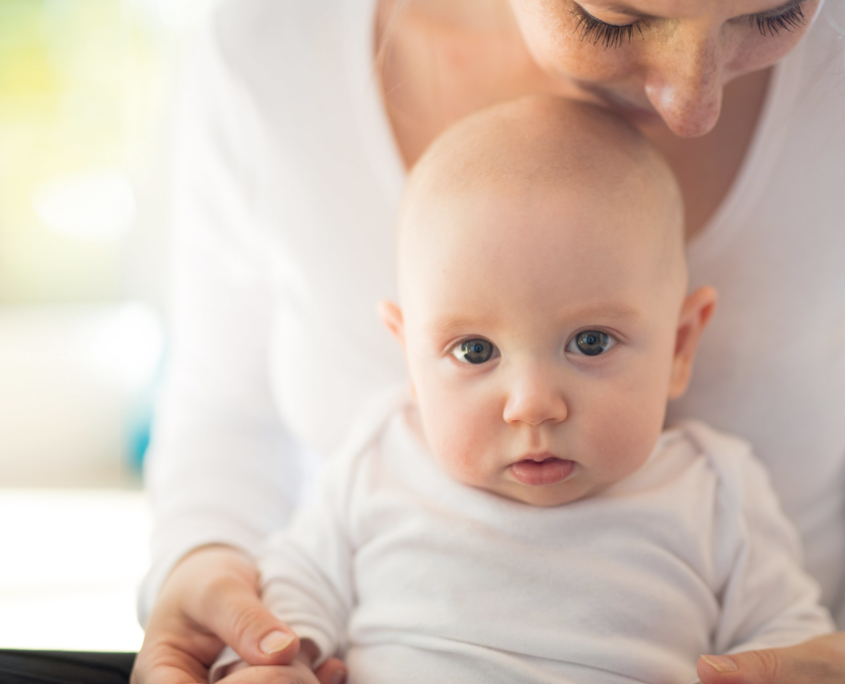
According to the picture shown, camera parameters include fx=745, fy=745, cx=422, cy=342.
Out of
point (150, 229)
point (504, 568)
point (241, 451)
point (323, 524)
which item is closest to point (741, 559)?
point (504, 568)

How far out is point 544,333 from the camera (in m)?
0.71

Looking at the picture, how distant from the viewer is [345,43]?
970 millimetres

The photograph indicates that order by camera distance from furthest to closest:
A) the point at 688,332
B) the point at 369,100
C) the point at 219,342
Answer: the point at 219,342
the point at 369,100
the point at 688,332

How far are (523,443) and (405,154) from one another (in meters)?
0.45

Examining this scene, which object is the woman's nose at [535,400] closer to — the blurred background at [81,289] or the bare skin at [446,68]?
the bare skin at [446,68]

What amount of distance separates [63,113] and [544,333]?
2.00 meters

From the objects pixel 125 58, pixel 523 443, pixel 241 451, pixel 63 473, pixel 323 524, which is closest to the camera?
pixel 523 443

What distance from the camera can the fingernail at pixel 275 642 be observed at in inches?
27.5

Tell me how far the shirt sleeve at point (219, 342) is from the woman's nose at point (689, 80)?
553 mm

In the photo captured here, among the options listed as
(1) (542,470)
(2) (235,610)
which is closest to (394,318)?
(1) (542,470)

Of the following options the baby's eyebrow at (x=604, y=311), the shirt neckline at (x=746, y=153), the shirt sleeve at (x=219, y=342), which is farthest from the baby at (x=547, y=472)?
the shirt sleeve at (x=219, y=342)

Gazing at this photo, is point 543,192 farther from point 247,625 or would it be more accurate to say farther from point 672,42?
point 247,625

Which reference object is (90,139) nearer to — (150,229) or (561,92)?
(150,229)

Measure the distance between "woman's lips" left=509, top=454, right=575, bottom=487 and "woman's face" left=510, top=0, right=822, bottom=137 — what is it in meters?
0.33
